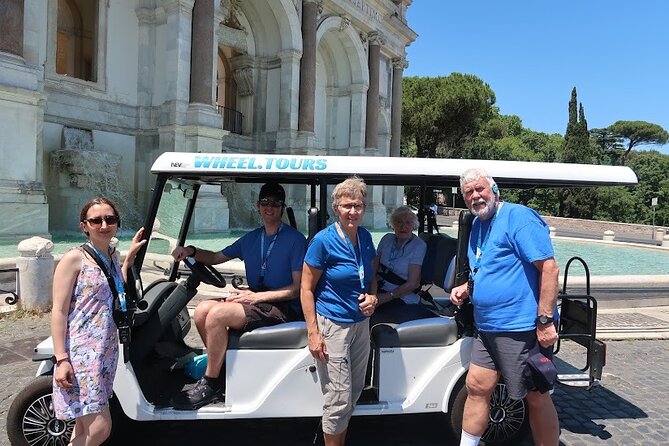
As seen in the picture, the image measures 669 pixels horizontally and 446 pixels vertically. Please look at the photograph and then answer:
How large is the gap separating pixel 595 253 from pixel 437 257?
15.5 metres

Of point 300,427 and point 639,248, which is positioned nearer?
point 300,427

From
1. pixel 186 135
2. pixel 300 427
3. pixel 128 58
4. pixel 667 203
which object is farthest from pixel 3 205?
pixel 667 203

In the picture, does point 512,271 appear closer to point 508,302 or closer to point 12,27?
A: point 508,302

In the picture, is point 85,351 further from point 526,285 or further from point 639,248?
point 639,248

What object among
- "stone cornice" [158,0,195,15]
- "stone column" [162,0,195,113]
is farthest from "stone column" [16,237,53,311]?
"stone cornice" [158,0,195,15]

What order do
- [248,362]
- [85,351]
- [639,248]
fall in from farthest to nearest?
1. [639,248]
2. [248,362]
3. [85,351]

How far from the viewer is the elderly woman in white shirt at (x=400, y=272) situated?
3.70m

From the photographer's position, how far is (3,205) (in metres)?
11.0

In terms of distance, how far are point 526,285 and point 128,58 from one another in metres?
16.8

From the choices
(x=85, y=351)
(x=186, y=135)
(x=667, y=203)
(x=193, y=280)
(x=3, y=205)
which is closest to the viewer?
(x=85, y=351)

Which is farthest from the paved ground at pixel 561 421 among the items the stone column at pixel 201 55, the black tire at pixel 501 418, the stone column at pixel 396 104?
the stone column at pixel 396 104

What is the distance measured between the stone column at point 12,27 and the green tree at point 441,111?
37790 mm

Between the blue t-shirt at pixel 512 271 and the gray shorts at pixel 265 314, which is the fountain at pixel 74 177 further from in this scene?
the blue t-shirt at pixel 512 271

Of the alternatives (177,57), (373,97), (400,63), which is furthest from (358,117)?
(177,57)
